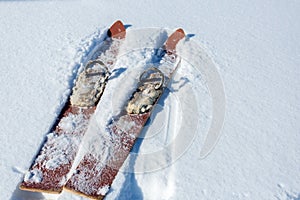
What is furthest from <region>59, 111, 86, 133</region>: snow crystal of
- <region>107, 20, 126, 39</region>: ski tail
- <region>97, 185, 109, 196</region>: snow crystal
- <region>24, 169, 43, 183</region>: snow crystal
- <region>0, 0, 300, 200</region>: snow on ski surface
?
<region>107, 20, 126, 39</region>: ski tail

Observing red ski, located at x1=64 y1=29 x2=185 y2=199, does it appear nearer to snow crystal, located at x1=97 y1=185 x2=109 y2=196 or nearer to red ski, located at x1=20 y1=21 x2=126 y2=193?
snow crystal, located at x1=97 y1=185 x2=109 y2=196

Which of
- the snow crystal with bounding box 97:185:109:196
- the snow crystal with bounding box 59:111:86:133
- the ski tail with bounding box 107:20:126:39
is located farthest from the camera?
the ski tail with bounding box 107:20:126:39

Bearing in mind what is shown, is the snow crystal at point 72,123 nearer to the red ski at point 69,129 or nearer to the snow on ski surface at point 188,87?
the red ski at point 69,129

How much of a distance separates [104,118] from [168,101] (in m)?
0.68

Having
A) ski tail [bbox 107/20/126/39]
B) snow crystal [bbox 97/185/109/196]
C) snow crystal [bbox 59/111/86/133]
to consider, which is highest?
ski tail [bbox 107/20/126/39]

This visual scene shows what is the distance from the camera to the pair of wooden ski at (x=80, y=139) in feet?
8.21

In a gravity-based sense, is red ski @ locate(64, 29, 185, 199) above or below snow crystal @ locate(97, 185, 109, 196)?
above

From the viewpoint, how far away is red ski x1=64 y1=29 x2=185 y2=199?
8.23ft

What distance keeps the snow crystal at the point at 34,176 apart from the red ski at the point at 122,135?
232mm

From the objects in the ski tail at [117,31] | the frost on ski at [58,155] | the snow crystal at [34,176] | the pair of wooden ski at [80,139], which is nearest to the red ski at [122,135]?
the pair of wooden ski at [80,139]

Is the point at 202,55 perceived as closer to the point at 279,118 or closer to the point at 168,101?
the point at 168,101

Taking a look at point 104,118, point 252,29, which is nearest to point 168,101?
point 104,118

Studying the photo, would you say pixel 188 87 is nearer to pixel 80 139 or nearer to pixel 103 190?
pixel 80 139

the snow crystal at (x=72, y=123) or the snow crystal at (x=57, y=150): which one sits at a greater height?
the snow crystal at (x=72, y=123)
